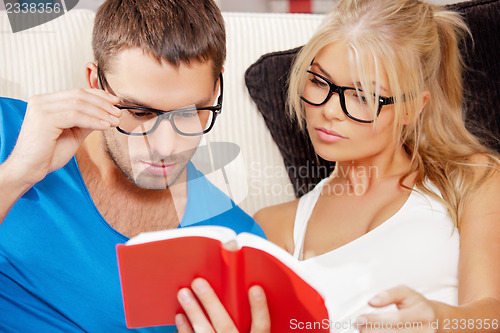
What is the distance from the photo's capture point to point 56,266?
1.00m

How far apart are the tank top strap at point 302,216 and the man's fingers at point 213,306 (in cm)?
45

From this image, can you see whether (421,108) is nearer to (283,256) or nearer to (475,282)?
(475,282)

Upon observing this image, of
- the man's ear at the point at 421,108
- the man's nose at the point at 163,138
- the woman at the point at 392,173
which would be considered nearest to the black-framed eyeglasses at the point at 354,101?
the woman at the point at 392,173

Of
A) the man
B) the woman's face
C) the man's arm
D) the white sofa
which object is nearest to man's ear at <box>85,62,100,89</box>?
the man

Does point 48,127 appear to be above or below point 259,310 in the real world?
above

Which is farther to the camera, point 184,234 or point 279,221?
point 279,221

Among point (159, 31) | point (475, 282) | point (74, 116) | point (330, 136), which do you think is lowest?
point (475, 282)

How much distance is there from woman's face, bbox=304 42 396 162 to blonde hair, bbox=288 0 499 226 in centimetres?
2

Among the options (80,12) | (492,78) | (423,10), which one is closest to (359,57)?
(423,10)

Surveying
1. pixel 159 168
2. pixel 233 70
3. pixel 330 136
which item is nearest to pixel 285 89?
pixel 233 70

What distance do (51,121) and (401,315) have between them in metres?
0.60

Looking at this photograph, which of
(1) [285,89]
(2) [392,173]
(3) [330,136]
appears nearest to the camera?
(3) [330,136]

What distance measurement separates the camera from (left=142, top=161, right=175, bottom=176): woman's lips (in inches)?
40.3

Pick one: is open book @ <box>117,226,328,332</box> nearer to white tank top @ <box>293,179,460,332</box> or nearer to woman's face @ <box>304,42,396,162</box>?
white tank top @ <box>293,179,460,332</box>
